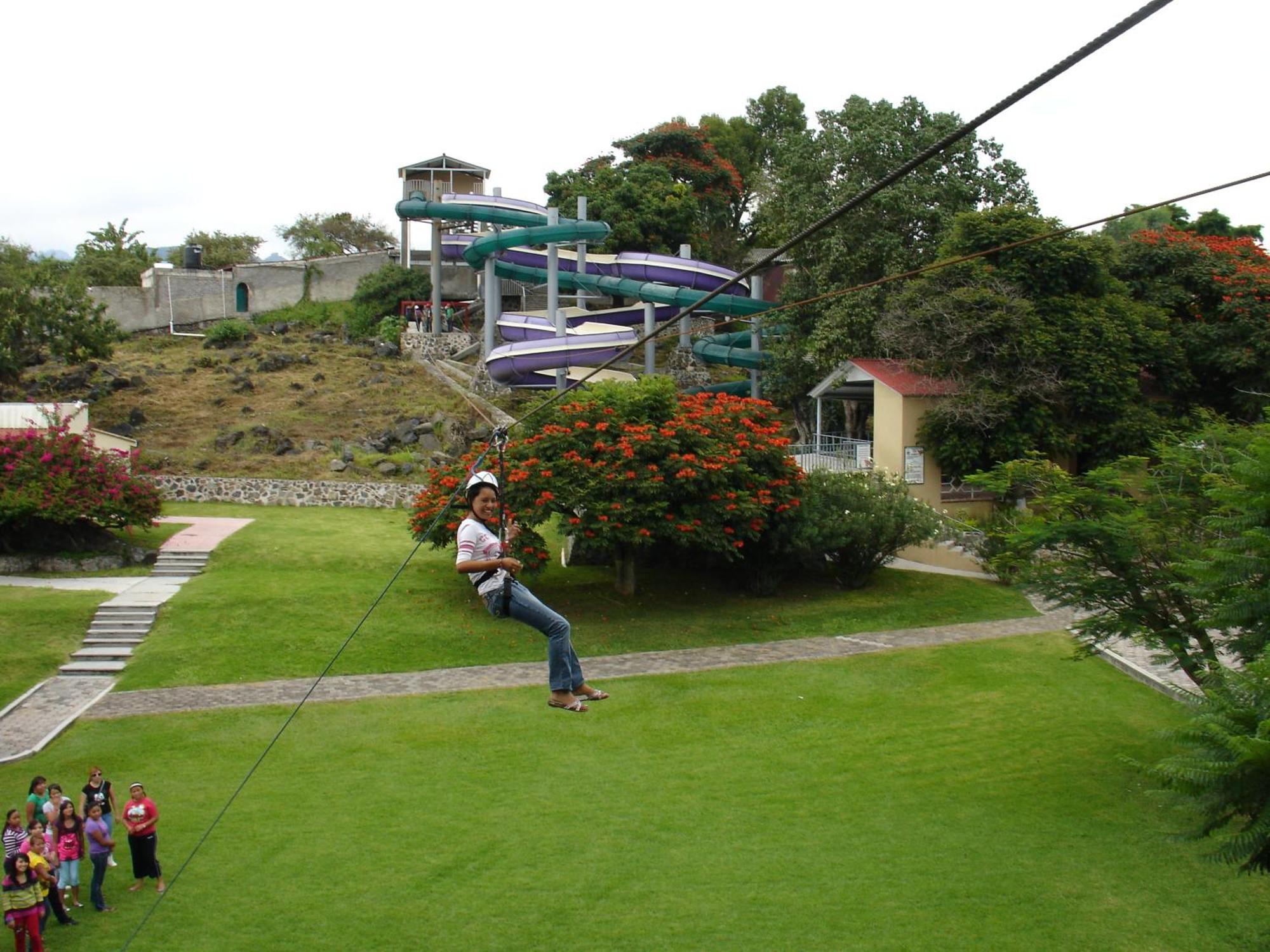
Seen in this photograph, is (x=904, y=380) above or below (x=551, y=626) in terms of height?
above

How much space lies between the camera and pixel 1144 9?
460 cm

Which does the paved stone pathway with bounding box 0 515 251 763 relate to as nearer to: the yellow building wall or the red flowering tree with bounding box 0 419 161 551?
the red flowering tree with bounding box 0 419 161 551

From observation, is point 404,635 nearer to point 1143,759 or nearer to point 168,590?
point 168,590

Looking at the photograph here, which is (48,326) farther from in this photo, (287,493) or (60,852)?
(60,852)

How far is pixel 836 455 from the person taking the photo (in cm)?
3562

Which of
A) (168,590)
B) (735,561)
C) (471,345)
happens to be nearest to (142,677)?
(168,590)

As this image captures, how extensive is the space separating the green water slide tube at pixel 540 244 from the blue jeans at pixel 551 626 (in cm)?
3439

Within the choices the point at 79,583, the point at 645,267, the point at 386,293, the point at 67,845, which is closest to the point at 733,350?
the point at 645,267

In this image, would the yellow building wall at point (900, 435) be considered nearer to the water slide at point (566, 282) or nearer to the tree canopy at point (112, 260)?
the water slide at point (566, 282)

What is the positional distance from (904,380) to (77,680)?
23253 millimetres

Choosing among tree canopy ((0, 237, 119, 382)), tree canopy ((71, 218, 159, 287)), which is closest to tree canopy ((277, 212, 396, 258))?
tree canopy ((71, 218, 159, 287))

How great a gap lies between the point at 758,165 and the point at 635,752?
5035cm

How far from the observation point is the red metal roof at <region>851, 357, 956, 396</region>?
1303 inches

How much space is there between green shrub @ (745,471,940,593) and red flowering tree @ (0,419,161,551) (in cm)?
1609
